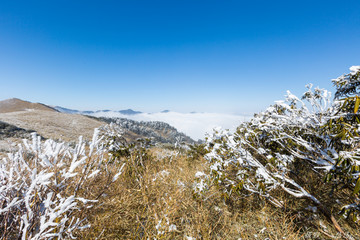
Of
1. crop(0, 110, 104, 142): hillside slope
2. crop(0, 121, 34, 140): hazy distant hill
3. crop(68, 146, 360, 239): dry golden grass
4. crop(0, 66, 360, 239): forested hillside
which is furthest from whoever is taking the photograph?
crop(0, 110, 104, 142): hillside slope

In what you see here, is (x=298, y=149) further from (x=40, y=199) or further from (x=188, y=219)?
(x=40, y=199)

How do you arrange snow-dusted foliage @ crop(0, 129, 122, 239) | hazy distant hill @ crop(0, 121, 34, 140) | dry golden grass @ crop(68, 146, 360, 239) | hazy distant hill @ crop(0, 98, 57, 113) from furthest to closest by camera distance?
hazy distant hill @ crop(0, 98, 57, 113) → hazy distant hill @ crop(0, 121, 34, 140) → dry golden grass @ crop(68, 146, 360, 239) → snow-dusted foliage @ crop(0, 129, 122, 239)

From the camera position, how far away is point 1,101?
3376 inches

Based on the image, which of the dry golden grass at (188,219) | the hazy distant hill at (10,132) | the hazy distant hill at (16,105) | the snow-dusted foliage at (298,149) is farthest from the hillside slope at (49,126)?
the hazy distant hill at (16,105)

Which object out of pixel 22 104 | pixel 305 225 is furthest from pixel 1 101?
pixel 305 225

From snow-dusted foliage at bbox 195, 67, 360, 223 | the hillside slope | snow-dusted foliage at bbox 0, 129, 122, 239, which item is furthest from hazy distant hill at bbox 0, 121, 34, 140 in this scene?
snow-dusted foliage at bbox 195, 67, 360, 223

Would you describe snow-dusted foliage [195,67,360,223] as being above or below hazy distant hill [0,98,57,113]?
below

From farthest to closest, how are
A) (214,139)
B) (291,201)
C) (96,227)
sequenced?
(214,139), (291,201), (96,227)

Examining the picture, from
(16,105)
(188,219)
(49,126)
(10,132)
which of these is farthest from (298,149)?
(16,105)

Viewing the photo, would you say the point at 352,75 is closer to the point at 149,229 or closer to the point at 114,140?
the point at 149,229

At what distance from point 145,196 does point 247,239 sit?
193 centimetres

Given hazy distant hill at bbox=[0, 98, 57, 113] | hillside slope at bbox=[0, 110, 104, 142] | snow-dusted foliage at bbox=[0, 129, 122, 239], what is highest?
hazy distant hill at bbox=[0, 98, 57, 113]

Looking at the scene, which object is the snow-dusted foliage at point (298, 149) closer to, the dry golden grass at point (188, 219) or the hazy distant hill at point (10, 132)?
the dry golden grass at point (188, 219)

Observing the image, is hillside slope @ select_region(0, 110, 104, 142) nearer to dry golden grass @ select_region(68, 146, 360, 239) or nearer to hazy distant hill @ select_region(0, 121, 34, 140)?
hazy distant hill @ select_region(0, 121, 34, 140)
